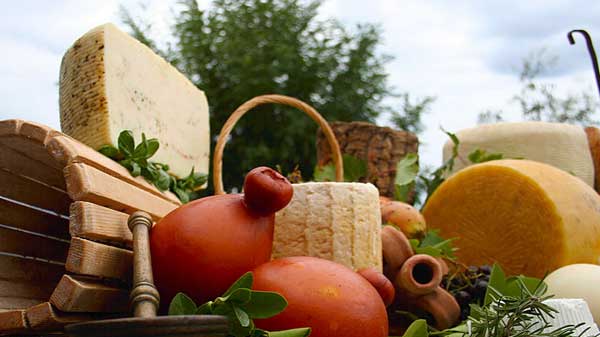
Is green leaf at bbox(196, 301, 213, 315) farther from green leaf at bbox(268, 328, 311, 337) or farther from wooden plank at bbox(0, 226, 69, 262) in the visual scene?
wooden plank at bbox(0, 226, 69, 262)

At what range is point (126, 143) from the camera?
1263mm

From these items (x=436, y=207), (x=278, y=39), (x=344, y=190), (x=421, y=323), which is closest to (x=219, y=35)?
(x=278, y=39)

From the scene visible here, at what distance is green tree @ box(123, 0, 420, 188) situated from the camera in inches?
168

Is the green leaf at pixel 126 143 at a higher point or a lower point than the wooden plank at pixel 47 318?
higher

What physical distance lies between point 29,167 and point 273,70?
3.25 m

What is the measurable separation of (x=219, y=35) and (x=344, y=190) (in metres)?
3.72

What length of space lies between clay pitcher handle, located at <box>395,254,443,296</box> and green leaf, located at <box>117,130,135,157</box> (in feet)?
1.77

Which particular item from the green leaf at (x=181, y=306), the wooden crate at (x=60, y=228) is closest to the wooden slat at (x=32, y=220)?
the wooden crate at (x=60, y=228)

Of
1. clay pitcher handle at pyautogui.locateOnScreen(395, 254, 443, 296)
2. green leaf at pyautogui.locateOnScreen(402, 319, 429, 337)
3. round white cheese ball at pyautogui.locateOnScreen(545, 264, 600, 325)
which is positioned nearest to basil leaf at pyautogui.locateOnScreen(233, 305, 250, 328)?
green leaf at pyautogui.locateOnScreen(402, 319, 429, 337)

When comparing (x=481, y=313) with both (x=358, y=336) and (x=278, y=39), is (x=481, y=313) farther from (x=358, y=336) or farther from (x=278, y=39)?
(x=278, y=39)

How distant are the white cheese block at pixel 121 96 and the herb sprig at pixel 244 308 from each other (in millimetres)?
550

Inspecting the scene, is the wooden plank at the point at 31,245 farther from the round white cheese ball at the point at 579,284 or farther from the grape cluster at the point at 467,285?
Answer: the round white cheese ball at the point at 579,284

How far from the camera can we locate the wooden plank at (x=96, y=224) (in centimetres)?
97

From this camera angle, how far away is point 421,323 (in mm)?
929
